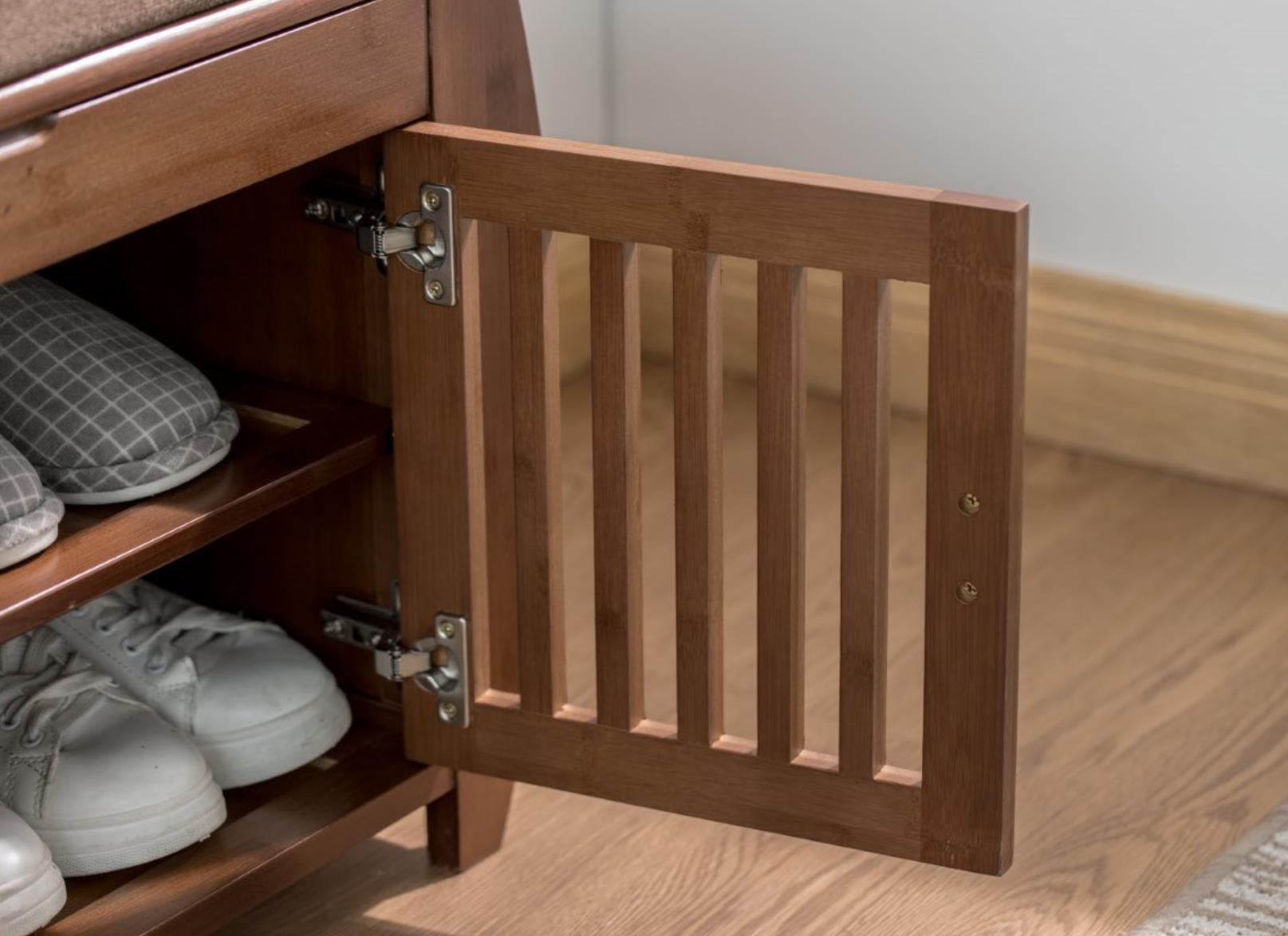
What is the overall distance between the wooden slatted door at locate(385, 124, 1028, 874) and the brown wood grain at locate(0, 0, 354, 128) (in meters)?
0.10

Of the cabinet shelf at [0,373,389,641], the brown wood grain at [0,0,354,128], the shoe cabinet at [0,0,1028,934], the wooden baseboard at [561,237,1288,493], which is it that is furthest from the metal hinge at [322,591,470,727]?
the wooden baseboard at [561,237,1288,493]

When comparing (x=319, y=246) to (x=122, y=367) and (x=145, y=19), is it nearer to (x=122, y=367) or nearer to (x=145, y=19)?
(x=122, y=367)

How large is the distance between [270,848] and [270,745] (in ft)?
0.24

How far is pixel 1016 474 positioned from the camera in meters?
0.90

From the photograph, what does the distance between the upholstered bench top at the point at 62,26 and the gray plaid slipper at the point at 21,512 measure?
22 cm

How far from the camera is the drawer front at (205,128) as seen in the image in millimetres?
825

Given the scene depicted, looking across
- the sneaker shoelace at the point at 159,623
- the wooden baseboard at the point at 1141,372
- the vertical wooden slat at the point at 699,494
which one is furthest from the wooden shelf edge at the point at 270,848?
the wooden baseboard at the point at 1141,372

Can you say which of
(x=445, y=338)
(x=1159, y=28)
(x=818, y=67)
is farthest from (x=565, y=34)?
(x=445, y=338)

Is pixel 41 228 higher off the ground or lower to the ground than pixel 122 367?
higher

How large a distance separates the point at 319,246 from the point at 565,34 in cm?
77

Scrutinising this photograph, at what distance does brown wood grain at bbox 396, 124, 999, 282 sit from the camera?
0.88 meters

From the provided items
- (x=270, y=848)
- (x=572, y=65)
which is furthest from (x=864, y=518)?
(x=572, y=65)

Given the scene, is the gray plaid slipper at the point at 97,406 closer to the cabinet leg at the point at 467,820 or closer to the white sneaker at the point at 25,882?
the white sneaker at the point at 25,882

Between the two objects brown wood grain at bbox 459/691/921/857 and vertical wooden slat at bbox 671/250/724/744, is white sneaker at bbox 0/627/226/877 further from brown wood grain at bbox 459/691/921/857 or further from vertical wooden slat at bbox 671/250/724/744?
vertical wooden slat at bbox 671/250/724/744
